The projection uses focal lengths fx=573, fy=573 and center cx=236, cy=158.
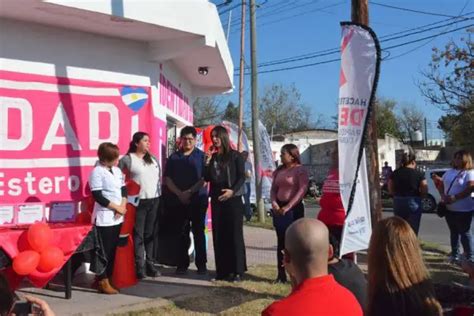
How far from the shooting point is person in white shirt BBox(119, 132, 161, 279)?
703 centimetres

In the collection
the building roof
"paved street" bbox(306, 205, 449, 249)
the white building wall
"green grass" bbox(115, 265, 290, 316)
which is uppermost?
the building roof

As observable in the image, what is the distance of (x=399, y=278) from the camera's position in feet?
9.29

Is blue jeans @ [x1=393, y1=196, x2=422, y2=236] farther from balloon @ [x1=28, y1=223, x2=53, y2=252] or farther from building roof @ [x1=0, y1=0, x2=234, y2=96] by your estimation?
balloon @ [x1=28, y1=223, x2=53, y2=252]

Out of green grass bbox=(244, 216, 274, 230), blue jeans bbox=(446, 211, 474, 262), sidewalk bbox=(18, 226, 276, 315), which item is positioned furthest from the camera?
green grass bbox=(244, 216, 274, 230)

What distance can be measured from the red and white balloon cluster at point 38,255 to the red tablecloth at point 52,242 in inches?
3.3

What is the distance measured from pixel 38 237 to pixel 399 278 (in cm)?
380

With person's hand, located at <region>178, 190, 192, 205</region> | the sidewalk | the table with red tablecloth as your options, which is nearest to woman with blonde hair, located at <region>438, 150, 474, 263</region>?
the sidewalk

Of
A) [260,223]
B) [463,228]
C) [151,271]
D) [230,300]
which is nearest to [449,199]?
[463,228]

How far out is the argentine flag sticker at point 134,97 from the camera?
759cm

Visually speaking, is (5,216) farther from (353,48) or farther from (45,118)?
(353,48)

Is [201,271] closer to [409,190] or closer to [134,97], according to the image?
[134,97]

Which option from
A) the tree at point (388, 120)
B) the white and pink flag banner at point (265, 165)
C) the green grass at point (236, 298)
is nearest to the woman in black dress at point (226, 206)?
the green grass at point (236, 298)

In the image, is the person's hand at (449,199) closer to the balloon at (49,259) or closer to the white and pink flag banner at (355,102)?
the white and pink flag banner at (355,102)

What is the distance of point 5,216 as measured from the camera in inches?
242
